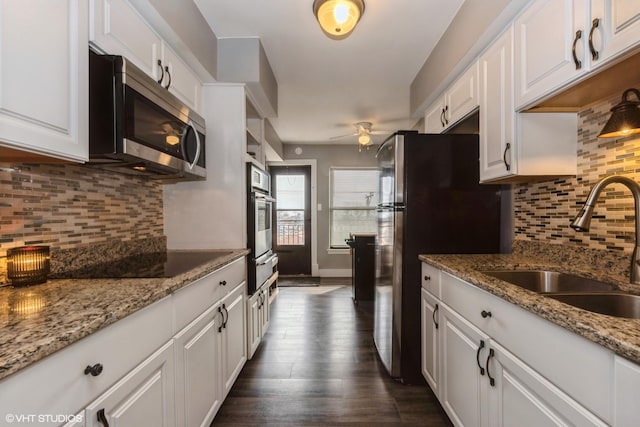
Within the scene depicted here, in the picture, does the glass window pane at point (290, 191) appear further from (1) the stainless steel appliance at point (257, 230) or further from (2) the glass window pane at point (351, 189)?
(1) the stainless steel appliance at point (257, 230)

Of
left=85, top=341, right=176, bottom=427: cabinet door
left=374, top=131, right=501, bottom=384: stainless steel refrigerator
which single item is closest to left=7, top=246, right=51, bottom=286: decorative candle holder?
left=85, top=341, right=176, bottom=427: cabinet door

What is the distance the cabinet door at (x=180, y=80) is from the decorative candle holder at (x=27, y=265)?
1059mm

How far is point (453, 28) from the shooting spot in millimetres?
2018

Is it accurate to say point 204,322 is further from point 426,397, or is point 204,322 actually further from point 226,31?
point 226,31

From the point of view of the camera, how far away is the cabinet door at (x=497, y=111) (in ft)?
5.09

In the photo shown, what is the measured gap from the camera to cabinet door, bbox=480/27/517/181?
155 centimetres

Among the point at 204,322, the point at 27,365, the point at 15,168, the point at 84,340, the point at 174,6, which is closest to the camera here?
the point at 27,365

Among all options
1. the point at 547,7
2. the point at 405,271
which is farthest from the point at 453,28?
the point at 405,271

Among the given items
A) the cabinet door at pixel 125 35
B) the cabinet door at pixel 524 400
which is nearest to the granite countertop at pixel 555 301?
the cabinet door at pixel 524 400

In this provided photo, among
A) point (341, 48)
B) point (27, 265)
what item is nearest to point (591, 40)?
point (341, 48)

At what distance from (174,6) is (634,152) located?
7.56 feet

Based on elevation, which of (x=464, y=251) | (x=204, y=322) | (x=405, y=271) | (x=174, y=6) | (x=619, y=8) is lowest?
(x=204, y=322)

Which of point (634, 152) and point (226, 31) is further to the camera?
point (226, 31)

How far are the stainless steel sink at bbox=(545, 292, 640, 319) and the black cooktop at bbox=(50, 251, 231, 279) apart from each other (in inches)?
62.8
